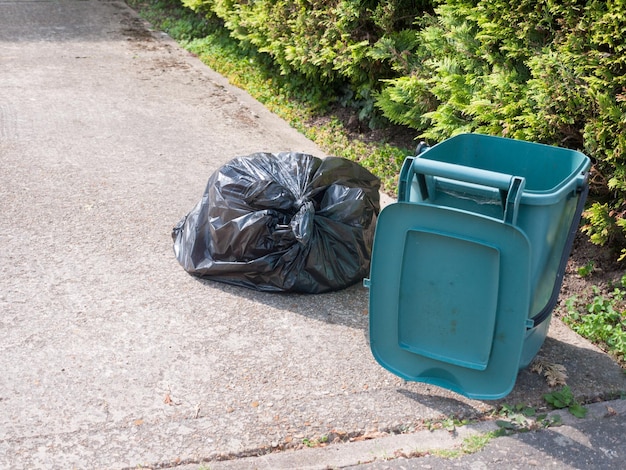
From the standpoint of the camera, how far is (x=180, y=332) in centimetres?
375

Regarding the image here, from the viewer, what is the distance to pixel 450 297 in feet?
9.99

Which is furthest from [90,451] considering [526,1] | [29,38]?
[29,38]

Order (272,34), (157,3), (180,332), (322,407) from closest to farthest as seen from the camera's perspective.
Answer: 1. (322,407)
2. (180,332)
3. (272,34)
4. (157,3)

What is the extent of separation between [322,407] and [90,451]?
977 mm

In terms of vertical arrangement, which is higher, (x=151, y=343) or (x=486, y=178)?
(x=486, y=178)

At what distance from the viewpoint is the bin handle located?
2.85 meters

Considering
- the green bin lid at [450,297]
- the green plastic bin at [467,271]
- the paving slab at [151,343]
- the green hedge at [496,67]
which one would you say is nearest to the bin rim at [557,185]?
the green plastic bin at [467,271]

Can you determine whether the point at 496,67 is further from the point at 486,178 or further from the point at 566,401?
the point at 566,401

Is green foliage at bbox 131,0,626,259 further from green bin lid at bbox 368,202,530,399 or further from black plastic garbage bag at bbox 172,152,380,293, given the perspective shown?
green bin lid at bbox 368,202,530,399

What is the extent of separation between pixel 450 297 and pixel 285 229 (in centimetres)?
126

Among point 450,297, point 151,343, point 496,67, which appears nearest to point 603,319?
point 450,297

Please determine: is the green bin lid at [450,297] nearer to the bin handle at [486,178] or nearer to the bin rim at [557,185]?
the bin handle at [486,178]

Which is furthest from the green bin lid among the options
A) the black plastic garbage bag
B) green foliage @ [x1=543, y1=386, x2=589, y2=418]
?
the black plastic garbage bag

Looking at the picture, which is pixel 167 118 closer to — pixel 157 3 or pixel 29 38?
pixel 29 38
